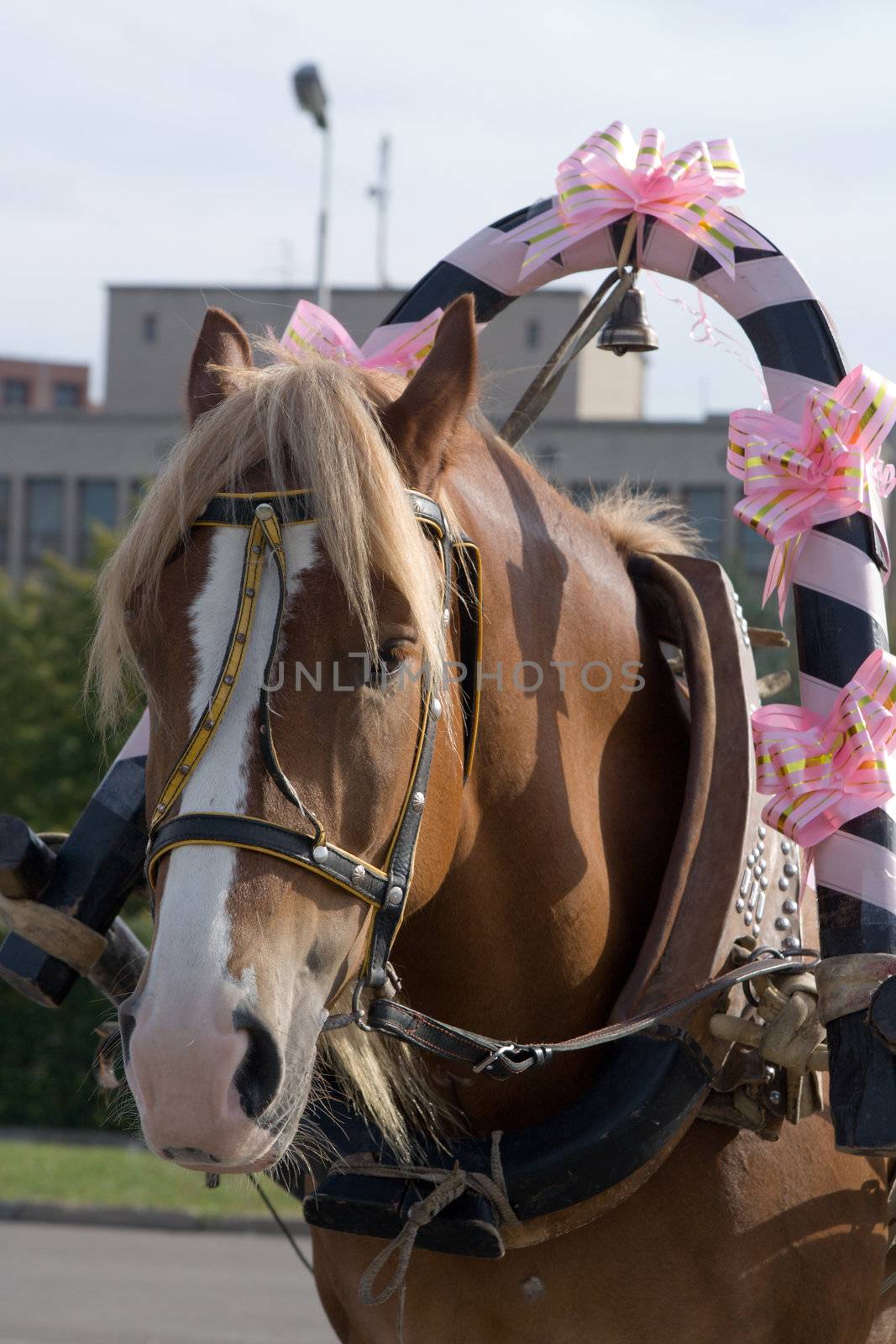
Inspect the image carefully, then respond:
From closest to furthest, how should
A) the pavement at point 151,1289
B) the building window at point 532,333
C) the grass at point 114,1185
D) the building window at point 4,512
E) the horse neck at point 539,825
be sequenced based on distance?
the horse neck at point 539,825
the pavement at point 151,1289
the grass at point 114,1185
the building window at point 532,333
the building window at point 4,512

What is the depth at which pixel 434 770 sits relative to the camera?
223 cm

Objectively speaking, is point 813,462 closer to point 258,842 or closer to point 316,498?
point 316,498

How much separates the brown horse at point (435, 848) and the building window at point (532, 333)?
38.4 meters

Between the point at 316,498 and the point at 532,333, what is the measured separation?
1546 inches

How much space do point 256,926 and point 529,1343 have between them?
3.18 feet

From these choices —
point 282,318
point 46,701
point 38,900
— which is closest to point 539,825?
point 38,900

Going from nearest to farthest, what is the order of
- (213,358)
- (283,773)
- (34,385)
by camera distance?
1. (283,773)
2. (213,358)
3. (34,385)

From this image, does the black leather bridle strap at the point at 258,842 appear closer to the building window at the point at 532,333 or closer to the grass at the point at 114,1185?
the grass at the point at 114,1185

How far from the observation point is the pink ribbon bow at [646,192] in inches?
115

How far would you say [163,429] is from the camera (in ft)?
127

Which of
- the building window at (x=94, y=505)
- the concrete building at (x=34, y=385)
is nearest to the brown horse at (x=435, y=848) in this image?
the building window at (x=94, y=505)

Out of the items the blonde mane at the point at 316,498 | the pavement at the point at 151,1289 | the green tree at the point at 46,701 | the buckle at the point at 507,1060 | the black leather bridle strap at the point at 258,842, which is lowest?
the pavement at the point at 151,1289

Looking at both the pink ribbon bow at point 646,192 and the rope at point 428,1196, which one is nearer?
the rope at point 428,1196

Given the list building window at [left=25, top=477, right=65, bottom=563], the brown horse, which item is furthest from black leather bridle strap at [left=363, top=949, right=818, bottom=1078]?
building window at [left=25, top=477, right=65, bottom=563]
